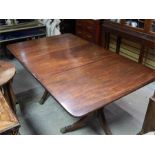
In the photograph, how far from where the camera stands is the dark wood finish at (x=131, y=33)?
102 inches

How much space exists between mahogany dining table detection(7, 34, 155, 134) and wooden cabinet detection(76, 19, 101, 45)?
1.02m

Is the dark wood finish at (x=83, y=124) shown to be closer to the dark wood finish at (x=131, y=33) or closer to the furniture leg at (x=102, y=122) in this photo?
the furniture leg at (x=102, y=122)

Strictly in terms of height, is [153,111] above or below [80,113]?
below

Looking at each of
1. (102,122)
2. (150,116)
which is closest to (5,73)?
(102,122)

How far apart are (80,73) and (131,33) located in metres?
1.43

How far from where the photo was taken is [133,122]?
7.13ft

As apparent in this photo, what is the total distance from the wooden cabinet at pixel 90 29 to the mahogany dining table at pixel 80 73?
3.34ft

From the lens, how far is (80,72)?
68.1 inches

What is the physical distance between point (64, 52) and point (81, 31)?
66.5 inches

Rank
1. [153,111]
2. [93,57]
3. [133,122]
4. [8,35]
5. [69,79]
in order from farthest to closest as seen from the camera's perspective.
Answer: [8,35] < [133,122] < [93,57] < [69,79] < [153,111]

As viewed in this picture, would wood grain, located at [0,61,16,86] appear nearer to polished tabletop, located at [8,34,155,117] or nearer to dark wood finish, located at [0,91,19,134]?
polished tabletop, located at [8,34,155,117]
